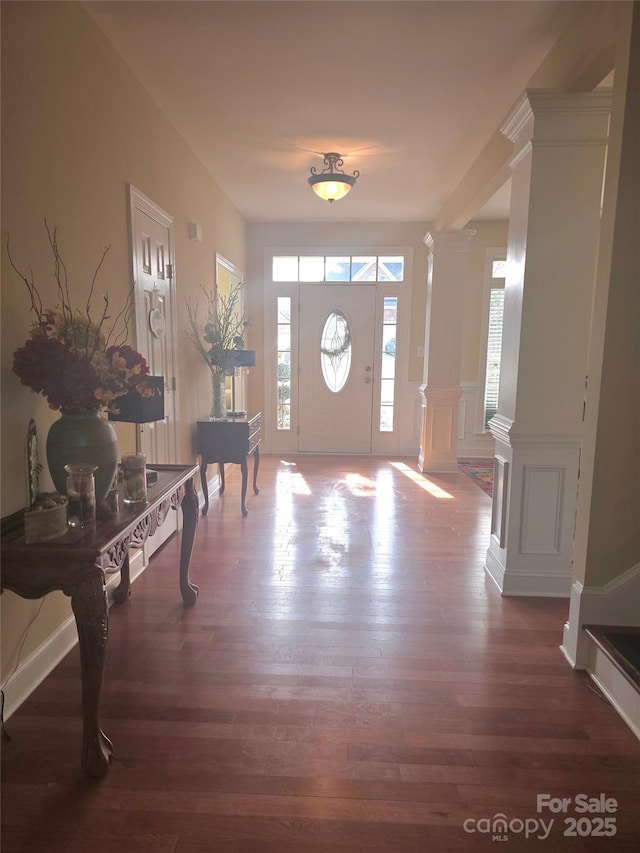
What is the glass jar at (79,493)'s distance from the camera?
1.74m

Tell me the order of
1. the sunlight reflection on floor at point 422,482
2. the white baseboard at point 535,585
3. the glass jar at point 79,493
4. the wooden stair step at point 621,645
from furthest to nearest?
the sunlight reflection on floor at point 422,482, the white baseboard at point 535,585, the wooden stair step at point 621,645, the glass jar at point 79,493

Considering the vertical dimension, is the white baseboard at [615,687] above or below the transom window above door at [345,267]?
below

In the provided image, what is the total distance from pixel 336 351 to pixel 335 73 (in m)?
3.77

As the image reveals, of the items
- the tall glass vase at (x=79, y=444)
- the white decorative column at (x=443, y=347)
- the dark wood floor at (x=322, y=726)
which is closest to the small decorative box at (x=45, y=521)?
the tall glass vase at (x=79, y=444)

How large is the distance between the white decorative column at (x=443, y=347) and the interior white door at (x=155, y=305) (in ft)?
9.96

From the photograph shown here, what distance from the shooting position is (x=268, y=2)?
7.43ft

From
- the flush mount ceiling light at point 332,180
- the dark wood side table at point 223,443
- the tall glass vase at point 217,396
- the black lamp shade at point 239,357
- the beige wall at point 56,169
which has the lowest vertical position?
the dark wood side table at point 223,443

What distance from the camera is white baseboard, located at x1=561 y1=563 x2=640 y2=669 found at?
2.15 metres

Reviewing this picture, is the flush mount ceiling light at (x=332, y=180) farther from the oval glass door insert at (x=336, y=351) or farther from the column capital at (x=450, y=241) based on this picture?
the oval glass door insert at (x=336, y=351)

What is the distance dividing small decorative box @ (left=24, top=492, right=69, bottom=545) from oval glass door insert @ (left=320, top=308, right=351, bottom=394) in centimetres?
500

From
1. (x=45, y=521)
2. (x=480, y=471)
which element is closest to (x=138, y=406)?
(x=45, y=521)

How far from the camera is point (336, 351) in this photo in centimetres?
646

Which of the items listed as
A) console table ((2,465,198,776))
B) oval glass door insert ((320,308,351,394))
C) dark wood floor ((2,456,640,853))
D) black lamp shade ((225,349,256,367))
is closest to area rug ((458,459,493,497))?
oval glass door insert ((320,308,351,394))

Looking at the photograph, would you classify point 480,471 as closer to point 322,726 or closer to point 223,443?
point 223,443
